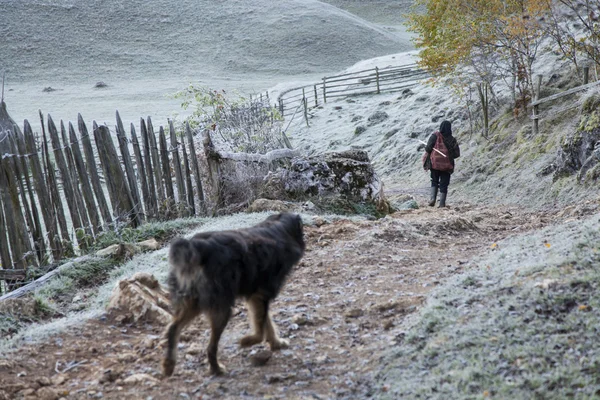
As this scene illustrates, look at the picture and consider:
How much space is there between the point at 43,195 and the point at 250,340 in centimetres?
453

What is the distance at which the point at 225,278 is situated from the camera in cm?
425

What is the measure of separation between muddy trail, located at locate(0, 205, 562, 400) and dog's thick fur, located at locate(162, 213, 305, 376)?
0.23 metres

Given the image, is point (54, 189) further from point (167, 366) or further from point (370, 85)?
point (370, 85)

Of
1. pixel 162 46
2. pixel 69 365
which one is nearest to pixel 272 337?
pixel 69 365

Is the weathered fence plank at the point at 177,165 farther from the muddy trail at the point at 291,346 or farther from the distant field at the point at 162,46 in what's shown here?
the distant field at the point at 162,46

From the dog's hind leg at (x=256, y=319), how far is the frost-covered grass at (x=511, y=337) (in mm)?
986

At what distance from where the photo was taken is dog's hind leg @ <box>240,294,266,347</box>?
4.66m

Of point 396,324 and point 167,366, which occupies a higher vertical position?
point 167,366

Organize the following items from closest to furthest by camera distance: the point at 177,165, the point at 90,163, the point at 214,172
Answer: the point at 90,163 → the point at 177,165 → the point at 214,172

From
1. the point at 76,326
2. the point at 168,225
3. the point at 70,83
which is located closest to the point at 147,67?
the point at 70,83

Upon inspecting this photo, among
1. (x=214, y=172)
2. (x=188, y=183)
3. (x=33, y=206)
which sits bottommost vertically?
(x=188, y=183)

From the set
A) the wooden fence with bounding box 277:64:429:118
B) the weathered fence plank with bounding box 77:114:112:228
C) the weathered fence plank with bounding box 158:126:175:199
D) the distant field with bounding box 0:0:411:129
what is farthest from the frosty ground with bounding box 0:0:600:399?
the distant field with bounding box 0:0:411:129

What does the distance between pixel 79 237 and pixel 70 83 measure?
4735 centimetres

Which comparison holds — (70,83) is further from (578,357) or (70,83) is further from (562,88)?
(578,357)
